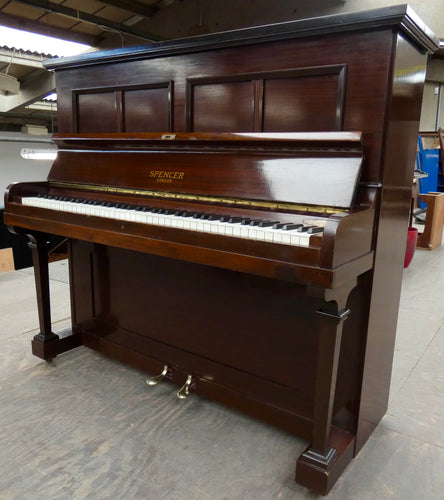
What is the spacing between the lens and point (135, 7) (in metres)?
5.75

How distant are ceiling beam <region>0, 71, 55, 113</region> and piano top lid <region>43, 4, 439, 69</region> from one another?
5354 millimetres

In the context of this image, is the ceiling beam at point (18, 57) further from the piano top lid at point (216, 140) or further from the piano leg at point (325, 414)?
the piano leg at point (325, 414)

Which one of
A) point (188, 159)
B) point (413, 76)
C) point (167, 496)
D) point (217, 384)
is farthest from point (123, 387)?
point (413, 76)

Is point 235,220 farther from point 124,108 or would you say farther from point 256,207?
point 124,108

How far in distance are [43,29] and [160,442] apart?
4999mm

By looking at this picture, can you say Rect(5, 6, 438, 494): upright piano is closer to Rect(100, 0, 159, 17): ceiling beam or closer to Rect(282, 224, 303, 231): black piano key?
Rect(282, 224, 303, 231): black piano key

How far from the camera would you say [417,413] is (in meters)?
1.98

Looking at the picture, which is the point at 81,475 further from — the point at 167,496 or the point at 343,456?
the point at 343,456

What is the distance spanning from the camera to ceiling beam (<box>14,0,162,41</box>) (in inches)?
172

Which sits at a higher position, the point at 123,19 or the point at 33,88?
the point at 123,19

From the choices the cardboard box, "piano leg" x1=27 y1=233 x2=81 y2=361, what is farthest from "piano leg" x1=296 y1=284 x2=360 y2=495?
the cardboard box

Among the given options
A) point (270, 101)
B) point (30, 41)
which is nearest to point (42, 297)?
point (270, 101)

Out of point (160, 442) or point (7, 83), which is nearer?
point (160, 442)

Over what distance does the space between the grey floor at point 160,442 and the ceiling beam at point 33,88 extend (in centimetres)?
548
